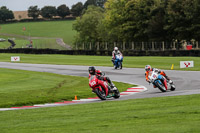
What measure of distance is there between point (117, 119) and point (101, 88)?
21.2 feet

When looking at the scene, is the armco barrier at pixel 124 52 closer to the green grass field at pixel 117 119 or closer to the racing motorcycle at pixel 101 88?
the racing motorcycle at pixel 101 88

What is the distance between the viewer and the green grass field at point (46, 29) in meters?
159

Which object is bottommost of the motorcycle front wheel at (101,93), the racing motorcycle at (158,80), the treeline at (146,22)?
the motorcycle front wheel at (101,93)

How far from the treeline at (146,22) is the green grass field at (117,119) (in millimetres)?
49317

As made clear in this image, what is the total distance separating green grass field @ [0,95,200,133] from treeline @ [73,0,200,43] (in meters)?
49.3

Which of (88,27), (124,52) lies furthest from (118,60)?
(88,27)

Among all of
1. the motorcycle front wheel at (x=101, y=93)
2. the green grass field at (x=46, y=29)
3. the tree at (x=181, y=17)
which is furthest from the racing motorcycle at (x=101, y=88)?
the green grass field at (x=46, y=29)

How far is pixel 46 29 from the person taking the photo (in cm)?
17100

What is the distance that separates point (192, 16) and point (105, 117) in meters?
53.1

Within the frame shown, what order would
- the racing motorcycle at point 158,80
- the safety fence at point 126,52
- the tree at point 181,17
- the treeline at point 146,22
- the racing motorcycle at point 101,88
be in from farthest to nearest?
the treeline at point 146,22 < the tree at point 181,17 < the safety fence at point 126,52 < the racing motorcycle at point 158,80 < the racing motorcycle at point 101,88

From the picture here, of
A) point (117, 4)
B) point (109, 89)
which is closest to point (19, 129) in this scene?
point (109, 89)

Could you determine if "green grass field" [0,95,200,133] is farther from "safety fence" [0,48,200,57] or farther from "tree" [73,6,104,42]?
"tree" [73,6,104,42]

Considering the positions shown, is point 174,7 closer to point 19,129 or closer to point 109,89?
point 109,89

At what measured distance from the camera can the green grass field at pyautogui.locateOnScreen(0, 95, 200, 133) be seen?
934 cm
